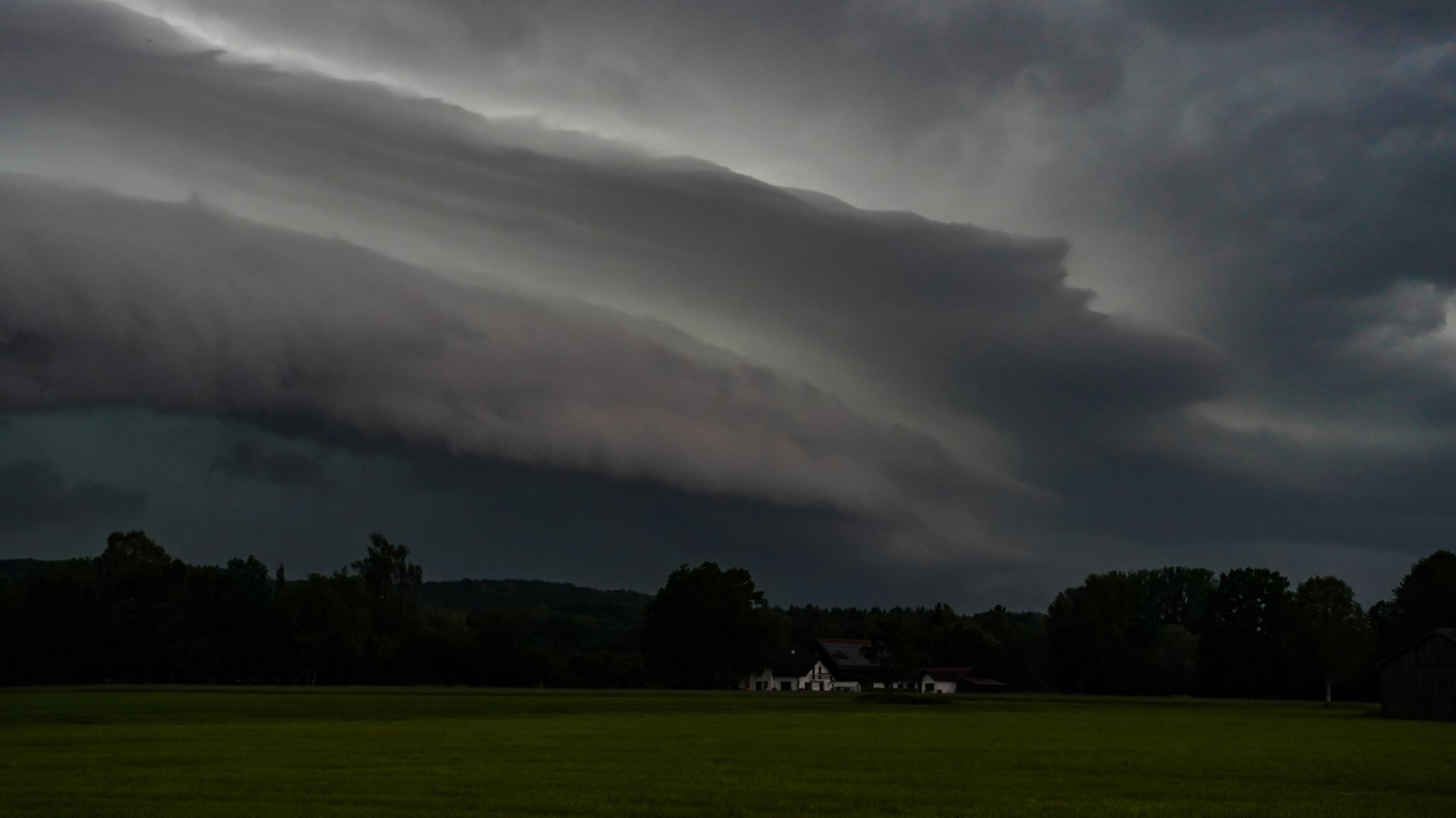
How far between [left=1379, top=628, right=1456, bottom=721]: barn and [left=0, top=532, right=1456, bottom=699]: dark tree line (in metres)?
36.1

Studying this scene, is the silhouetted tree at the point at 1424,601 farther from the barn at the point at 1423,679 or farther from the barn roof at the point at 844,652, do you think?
the barn roof at the point at 844,652

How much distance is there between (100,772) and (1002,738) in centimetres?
3208

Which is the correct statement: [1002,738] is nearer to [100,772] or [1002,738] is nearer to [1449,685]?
[100,772]

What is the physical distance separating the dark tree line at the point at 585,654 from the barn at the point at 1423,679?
36067 millimetres

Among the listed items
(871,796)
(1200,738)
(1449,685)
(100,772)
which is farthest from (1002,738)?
(1449,685)

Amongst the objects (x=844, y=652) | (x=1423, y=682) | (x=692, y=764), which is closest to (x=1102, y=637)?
(x=844, y=652)

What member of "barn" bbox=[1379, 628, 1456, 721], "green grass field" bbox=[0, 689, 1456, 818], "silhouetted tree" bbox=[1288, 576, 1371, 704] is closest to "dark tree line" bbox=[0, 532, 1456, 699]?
"silhouetted tree" bbox=[1288, 576, 1371, 704]

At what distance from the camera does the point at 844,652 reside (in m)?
178

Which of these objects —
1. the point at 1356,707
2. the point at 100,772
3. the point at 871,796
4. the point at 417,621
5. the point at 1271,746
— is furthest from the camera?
the point at 417,621

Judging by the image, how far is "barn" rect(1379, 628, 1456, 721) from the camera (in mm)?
82625

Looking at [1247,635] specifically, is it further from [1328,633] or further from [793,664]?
Answer: [793,664]

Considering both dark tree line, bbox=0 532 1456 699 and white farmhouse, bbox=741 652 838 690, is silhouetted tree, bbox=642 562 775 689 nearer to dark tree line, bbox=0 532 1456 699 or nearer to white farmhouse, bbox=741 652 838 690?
dark tree line, bbox=0 532 1456 699

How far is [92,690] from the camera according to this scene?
346 ft

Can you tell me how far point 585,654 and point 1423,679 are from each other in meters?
103
